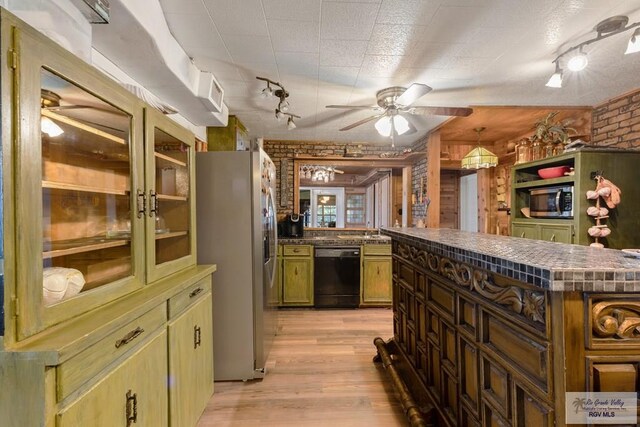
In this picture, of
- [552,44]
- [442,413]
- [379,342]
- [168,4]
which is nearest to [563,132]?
[552,44]

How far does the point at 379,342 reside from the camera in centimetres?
258

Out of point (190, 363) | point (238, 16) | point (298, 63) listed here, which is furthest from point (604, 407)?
point (298, 63)

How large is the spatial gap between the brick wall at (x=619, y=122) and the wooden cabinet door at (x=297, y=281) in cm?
365

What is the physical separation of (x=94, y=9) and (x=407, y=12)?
1.61 m

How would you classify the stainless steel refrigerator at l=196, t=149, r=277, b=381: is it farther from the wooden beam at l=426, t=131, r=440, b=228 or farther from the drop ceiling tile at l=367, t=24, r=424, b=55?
the wooden beam at l=426, t=131, r=440, b=228

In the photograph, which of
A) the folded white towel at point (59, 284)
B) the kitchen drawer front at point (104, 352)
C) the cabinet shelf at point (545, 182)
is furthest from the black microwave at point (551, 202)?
the folded white towel at point (59, 284)

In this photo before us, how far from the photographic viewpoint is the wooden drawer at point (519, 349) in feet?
2.83

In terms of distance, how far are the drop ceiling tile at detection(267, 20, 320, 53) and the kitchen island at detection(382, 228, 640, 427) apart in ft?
5.01

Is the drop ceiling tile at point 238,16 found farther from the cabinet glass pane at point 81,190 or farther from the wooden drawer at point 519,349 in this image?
the wooden drawer at point 519,349

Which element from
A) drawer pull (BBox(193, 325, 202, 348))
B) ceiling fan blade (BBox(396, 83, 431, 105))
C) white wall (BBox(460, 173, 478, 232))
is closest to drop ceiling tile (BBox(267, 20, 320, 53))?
ceiling fan blade (BBox(396, 83, 431, 105))

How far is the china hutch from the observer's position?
0.80m

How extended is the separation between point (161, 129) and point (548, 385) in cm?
193

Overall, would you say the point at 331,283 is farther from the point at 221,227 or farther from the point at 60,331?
the point at 60,331

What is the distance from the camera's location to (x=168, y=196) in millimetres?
1753
